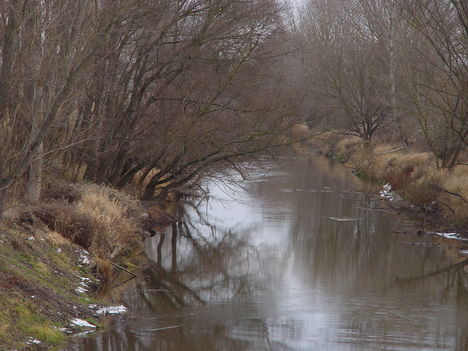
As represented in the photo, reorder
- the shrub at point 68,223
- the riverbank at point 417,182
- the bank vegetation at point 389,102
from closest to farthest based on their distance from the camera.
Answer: the shrub at point 68,223 < the riverbank at point 417,182 < the bank vegetation at point 389,102

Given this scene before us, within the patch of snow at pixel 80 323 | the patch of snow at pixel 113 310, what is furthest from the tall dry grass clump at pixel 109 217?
the patch of snow at pixel 80 323

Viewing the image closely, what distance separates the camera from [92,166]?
1941 centimetres

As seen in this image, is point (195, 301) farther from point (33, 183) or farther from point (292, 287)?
point (33, 183)

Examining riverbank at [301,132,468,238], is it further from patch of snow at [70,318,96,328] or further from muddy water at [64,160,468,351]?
patch of snow at [70,318,96,328]

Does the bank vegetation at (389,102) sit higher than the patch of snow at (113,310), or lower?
higher

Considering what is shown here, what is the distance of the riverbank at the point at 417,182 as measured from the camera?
784 inches

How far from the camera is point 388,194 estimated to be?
27.0 m

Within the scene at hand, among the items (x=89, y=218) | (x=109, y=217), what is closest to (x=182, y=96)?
(x=109, y=217)

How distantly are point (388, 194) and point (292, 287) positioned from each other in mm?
13621

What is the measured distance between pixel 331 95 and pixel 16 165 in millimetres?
32384

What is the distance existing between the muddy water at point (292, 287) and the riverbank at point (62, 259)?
1.88ft

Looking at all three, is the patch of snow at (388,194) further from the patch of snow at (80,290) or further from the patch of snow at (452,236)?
the patch of snow at (80,290)

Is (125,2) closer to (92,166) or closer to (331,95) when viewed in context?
(92,166)

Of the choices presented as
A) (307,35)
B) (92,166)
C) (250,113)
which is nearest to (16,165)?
(92,166)
